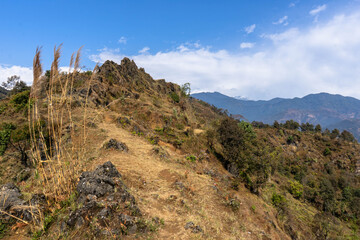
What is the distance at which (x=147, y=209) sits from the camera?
5059mm

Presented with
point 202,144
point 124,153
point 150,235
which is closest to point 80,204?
point 150,235

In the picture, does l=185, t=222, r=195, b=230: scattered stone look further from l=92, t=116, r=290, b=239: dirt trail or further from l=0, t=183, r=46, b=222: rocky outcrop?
l=0, t=183, r=46, b=222: rocky outcrop

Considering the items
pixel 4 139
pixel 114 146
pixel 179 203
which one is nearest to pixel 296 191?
pixel 179 203

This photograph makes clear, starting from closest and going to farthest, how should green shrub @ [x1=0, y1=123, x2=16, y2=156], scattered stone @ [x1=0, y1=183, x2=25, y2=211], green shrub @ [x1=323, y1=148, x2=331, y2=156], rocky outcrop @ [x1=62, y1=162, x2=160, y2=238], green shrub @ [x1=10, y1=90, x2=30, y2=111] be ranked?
rocky outcrop @ [x1=62, y1=162, x2=160, y2=238] → scattered stone @ [x1=0, y1=183, x2=25, y2=211] → green shrub @ [x1=0, y1=123, x2=16, y2=156] → green shrub @ [x1=10, y1=90, x2=30, y2=111] → green shrub @ [x1=323, y1=148, x2=331, y2=156]

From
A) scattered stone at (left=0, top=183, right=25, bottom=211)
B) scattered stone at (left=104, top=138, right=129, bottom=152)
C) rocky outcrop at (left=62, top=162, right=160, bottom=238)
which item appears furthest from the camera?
scattered stone at (left=104, top=138, right=129, bottom=152)

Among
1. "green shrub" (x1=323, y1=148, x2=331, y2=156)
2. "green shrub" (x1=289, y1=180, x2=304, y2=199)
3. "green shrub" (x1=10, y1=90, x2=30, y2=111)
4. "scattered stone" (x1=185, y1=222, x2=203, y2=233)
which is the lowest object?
"green shrub" (x1=289, y1=180, x2=304, y2=199)

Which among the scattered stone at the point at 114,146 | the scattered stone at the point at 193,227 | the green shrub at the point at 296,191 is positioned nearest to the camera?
the scattered stone at the point at 193,227

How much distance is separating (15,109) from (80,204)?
59.7 feet

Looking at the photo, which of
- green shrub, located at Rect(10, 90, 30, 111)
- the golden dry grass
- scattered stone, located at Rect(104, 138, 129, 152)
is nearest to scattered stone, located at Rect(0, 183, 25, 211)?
the golden dry grass

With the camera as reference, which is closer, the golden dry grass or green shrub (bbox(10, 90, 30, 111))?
the golden dry grass

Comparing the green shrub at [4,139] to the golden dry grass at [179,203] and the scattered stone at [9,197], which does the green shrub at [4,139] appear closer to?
the golden dry grass at [179,203]

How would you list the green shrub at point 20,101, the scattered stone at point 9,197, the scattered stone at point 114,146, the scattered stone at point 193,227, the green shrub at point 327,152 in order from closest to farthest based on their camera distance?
the scattered stone at point 9,197 < the scattered stone at point 193,227 < the scattered stone at point 114,146 < the green shrub at point 20,101 < the green shrub at point 327,152

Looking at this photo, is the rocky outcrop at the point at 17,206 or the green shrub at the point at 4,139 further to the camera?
the green shrub at the point at 4,139

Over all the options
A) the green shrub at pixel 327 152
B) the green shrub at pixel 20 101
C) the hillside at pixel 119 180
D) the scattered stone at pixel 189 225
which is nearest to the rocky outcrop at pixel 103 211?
the hillside at pixel 119 180
